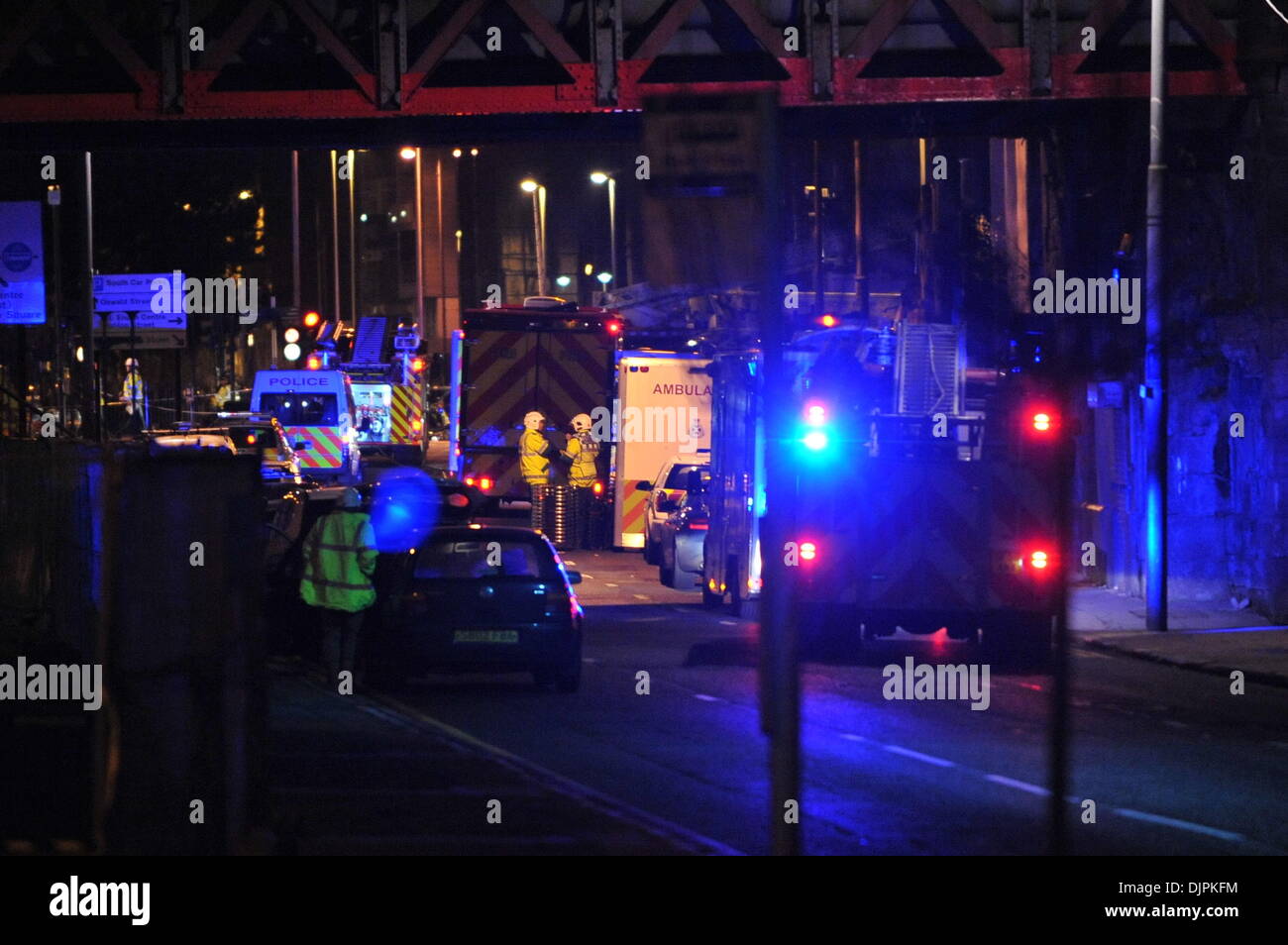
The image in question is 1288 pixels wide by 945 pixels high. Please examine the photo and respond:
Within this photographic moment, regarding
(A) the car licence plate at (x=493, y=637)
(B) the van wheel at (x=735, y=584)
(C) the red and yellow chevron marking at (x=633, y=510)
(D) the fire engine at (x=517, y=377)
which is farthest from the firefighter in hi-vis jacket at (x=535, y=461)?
(A) the car licence plate at (x=493, y=637)

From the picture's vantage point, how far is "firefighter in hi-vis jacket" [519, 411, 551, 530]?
1272 inches

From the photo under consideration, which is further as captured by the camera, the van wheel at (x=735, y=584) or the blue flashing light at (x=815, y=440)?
the van wheel at (x=735, y=584)

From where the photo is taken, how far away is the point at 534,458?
107ft

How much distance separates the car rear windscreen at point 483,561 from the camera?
54.4 ft


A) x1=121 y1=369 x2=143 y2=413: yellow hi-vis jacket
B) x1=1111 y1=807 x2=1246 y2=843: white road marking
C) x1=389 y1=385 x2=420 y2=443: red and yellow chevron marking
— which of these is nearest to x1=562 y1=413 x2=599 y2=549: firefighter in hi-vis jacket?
x1=121 y1=369 x2=143 y2=413: yellow hi-vis jacket

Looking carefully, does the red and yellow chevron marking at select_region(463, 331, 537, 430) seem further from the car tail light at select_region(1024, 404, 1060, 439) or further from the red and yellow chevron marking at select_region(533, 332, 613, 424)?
the car tail light at select_region(1024, 404, 1060, 439)

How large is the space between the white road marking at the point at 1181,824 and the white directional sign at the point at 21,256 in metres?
30.1

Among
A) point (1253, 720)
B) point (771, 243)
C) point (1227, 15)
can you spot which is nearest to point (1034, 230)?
point (1227, 15)

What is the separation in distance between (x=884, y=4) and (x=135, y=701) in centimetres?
1436

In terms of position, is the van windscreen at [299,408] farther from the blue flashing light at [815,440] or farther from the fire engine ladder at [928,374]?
the fire engine ladder at [928,374]

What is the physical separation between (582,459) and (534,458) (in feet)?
2.55

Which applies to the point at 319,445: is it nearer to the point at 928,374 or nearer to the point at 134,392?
the point at 134,392

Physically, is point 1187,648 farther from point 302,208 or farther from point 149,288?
point 302,208

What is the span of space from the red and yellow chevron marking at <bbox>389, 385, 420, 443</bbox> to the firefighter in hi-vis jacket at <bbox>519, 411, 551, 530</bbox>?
1027 inches
